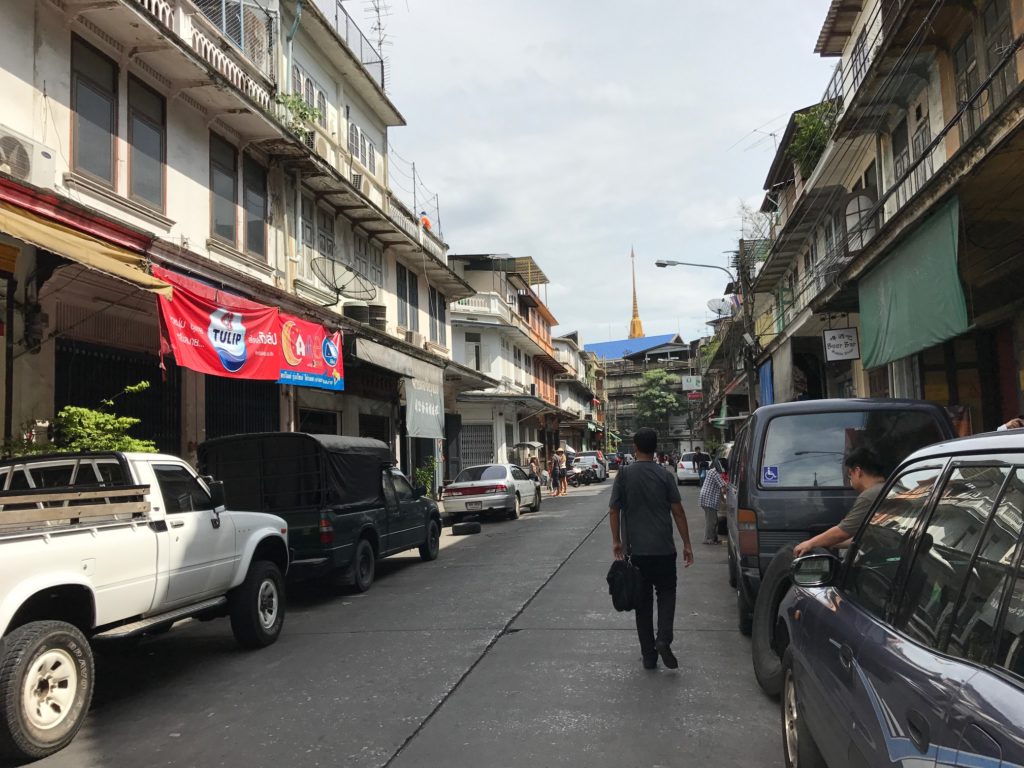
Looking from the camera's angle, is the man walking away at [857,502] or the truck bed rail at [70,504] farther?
the truck bed rail at [70,504]

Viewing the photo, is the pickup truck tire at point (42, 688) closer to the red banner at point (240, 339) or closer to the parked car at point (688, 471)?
the red banner at point (240, 339)

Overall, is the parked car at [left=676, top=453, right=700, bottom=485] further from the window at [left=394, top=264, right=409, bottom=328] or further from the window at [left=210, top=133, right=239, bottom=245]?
the window at [left=210, top=133, right=239, bottom=245]

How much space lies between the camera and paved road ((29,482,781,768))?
443 cm

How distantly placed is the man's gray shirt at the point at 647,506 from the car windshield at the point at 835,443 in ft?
3.39

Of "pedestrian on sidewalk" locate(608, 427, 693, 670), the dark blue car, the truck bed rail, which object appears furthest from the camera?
"pedestrian on sidewalk" locate(608, 427, 693, 670)

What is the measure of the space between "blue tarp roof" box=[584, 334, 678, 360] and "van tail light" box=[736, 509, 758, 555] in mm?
99574

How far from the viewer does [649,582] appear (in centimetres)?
599

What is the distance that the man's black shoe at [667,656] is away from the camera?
5824 millimetres

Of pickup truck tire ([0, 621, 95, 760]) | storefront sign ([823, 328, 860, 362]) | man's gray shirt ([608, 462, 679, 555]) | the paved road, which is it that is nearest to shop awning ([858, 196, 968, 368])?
storefront sign ([823, 328, 860, 362])

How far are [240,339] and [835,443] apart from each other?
27.1 feet

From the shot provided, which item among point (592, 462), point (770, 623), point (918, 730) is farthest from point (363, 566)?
point (592, 462)

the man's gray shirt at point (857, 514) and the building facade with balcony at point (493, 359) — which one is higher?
the building facade with balcony at point (493, 359)

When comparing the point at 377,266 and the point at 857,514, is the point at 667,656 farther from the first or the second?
the point at 377,266

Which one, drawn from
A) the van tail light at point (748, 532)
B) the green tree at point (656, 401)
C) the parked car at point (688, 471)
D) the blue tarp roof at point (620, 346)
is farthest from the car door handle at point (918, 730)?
the blue tarp roof at point (620, 346)
